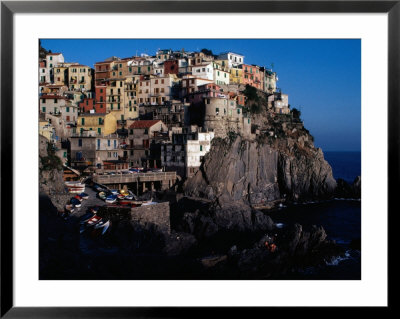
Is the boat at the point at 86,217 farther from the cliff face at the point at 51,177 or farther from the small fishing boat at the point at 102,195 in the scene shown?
the small fishing boat at the point at 102,195

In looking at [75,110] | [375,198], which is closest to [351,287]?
[375,198]

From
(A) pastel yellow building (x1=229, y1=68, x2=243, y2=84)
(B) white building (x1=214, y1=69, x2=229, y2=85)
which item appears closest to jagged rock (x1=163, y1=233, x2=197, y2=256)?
(A) pastel yellow building (x1=229, y1=68, x2=243, y2=84)

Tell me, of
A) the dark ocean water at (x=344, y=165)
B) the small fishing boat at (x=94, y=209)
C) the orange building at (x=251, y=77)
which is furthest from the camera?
the orange building at (x=251, y=77)

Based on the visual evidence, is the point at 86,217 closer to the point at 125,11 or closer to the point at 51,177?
the point at 51,177

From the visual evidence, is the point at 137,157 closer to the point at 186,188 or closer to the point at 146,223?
the point at 186,188

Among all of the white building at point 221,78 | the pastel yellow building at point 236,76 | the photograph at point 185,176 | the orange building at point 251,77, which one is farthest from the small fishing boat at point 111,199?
the white building at point 221,78

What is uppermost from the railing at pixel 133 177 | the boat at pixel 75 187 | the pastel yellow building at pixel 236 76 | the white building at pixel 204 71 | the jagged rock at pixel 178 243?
the white building at pixel 204 71

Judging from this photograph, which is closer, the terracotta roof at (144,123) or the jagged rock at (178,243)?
the jagged rock at (178,243)
